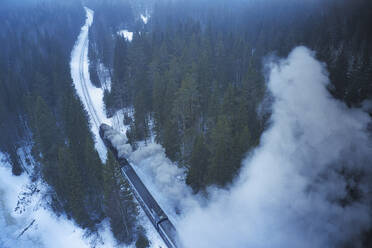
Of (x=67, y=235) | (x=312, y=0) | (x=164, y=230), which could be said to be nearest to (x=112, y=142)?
(x=67, y=235)

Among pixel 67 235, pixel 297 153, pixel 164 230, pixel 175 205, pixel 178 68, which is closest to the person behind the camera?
pixel 297 153

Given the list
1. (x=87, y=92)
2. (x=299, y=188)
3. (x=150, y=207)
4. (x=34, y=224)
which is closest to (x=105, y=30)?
(x=87, y=92)

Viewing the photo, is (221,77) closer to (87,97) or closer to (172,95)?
(172,95)

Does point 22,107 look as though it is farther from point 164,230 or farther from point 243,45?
point 243,45

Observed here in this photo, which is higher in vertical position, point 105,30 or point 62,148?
point 105,30

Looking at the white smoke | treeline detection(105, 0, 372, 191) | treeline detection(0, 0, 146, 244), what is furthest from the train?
treeline detection(105, 0, 372, 191)
